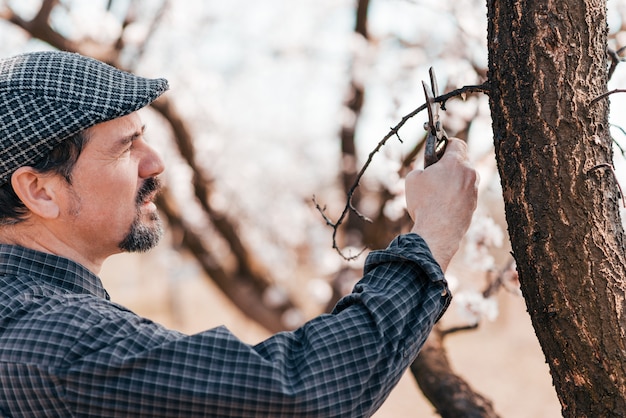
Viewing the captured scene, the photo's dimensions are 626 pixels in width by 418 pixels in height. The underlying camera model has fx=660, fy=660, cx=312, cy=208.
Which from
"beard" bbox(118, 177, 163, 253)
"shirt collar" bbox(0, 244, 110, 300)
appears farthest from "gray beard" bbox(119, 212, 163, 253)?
"shirt collar" bbox(0, 244, 110, 300)

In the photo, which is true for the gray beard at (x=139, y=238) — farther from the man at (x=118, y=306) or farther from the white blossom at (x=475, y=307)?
the white blossom at (x=475, y=307)

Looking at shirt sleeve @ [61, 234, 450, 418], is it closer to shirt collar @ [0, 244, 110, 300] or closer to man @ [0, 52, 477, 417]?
man @ [0, 52, 477, 417]

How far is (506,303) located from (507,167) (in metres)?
9.77

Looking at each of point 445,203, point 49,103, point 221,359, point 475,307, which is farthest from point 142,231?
point 475,307

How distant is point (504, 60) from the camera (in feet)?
3.76

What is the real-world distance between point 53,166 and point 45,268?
20 cm

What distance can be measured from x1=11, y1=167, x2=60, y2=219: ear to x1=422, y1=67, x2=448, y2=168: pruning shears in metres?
0.73

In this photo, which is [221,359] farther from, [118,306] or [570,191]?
[570,191]

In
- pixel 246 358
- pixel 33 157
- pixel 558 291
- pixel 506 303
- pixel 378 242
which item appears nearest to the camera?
pixel 246 358

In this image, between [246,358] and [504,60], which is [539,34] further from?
[246,358]

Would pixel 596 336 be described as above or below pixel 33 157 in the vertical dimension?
above

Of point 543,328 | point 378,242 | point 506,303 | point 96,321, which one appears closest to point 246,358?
point 96,321

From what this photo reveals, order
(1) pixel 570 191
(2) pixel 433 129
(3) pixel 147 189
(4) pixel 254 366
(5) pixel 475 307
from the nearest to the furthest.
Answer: (4) pixel 254 366, (1) pixel 570 191, (2) pixel 433 129, (3) pixel 147 189, (5) pixel 475 307

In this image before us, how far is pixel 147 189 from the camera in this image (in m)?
1.44
